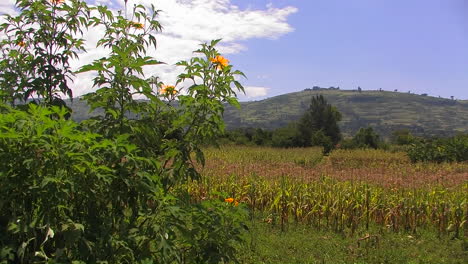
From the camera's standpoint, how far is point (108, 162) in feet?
6.35

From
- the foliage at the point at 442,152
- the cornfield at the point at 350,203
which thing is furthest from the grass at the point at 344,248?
the foliage at the point at 442,152

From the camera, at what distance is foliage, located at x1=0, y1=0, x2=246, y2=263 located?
175cm

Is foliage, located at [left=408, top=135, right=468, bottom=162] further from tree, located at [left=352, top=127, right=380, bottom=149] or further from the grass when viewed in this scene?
the grass

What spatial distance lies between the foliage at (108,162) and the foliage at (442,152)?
16.4 metres

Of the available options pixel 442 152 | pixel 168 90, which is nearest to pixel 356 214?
pixel 168 90

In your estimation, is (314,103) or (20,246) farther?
(314,103)

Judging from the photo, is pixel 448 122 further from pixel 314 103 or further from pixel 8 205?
pixel 8 205

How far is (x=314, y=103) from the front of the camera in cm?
3878

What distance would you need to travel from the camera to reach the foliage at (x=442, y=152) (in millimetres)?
16969

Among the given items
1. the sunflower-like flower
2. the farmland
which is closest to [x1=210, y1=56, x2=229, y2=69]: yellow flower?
the sunflower-like flower

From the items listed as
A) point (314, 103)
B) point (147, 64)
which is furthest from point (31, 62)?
point (314, 103)

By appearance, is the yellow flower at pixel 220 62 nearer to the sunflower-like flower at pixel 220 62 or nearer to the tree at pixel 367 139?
the sunflower-like flower at pixel 220 62

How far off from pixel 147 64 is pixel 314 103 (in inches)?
1482

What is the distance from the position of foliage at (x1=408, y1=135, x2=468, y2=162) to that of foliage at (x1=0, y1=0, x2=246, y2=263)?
16377 mm
